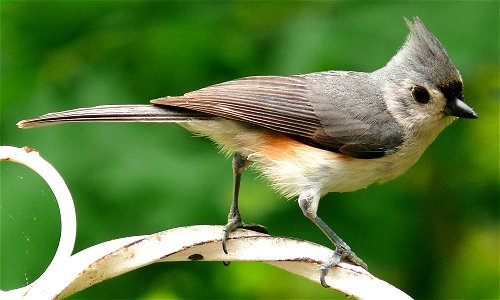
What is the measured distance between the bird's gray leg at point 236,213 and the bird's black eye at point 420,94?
74cm

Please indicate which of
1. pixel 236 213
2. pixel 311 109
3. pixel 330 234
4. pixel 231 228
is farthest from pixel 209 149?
pixel 231 228

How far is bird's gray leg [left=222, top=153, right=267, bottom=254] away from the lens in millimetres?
2350

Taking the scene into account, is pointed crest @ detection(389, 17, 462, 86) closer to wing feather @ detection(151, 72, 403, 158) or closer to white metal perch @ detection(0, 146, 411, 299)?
wing feather @ detection(151, 72, 403, 158)

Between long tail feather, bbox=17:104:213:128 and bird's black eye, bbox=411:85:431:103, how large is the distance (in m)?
0.84

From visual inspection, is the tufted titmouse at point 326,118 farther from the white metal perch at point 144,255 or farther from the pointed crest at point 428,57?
the white metal perch at point 144,255

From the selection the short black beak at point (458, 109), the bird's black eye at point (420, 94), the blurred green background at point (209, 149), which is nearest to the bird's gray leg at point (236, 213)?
the blurred green background at point (209, 149)

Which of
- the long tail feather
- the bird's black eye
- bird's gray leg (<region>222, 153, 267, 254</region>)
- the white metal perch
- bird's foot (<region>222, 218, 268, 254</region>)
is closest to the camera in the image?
the white metal perch

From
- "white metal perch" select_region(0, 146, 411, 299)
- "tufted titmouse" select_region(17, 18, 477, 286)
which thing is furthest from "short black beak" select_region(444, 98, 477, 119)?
"white metal perch" select_region(0, 146, 411, 299)

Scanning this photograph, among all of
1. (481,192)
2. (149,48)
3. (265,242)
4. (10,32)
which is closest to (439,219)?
(481,192)

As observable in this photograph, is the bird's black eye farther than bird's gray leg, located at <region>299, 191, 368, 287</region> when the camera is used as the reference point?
Yes

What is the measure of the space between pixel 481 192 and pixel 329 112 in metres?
1.14

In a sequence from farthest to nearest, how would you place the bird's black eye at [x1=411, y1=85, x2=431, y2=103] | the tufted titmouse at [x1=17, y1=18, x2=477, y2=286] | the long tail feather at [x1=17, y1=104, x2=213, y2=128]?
the bird's black eye at [x1=411, y1=85, x2=431, y2=103] → the tufted titmouse at [x1=17, y1=18, x2=477, y2=286] → the long tail feather at [x1=17, y1=104, x2=213, y2=128]

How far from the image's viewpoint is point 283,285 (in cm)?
388

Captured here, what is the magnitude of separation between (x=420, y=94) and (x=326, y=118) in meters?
0.39
